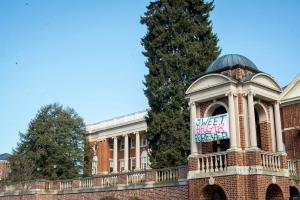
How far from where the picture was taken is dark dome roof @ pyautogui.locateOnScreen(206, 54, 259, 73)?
2209 centimetres

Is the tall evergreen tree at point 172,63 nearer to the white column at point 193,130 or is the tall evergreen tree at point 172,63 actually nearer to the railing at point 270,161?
the white column at point 193,130

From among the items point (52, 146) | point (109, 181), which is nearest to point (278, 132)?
point (109, 181)

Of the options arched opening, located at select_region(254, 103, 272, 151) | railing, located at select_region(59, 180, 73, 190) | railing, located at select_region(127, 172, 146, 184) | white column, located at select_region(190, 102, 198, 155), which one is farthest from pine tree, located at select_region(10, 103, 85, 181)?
arched opening, located at select_region(254, 103, 272, 151)

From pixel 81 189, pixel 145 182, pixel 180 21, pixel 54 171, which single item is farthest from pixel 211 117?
pixel 54 171

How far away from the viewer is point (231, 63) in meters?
22.1

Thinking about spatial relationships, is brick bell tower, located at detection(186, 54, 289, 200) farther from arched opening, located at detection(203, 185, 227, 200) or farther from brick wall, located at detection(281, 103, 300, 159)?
brick wall, located at detection(281, 103, 300, 159)

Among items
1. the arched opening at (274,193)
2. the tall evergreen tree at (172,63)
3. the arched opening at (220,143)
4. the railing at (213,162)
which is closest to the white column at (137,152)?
the tall evergreen tree at (172,63)

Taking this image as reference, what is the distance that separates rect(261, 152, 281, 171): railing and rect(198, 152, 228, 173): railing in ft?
5.63

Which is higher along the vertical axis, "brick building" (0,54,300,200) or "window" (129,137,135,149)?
"window" (129,137,135,149)

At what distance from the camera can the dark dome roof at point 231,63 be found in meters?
22.1

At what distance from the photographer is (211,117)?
861 inches

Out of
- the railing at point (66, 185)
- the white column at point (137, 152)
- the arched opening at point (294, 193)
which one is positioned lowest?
the arched opening at point (294, 193)

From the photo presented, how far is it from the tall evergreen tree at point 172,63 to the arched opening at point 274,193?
8.96 metres

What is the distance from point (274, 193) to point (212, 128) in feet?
13.7
